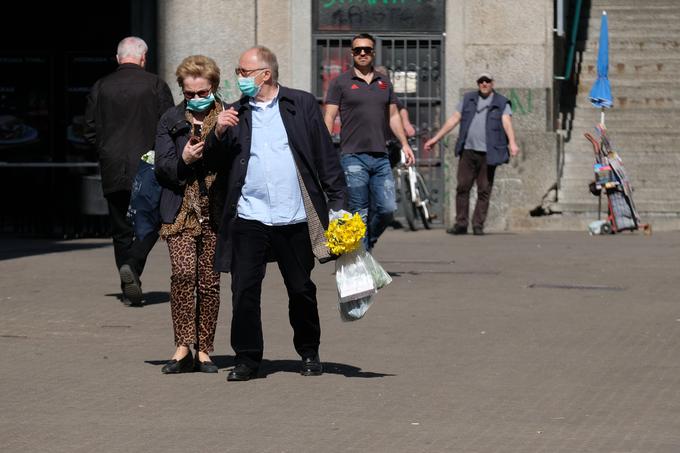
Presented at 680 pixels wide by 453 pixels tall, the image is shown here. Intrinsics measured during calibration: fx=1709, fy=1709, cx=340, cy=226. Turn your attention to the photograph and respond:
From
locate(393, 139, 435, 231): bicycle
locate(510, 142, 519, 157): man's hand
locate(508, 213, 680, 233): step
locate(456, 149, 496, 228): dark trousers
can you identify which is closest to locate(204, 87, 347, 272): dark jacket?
locate(510, 142, 519, 157): man's hand

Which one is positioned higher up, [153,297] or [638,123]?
[638,123]

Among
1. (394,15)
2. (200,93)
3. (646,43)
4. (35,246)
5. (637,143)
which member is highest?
(394,15)

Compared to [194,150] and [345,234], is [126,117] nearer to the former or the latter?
[194,150]

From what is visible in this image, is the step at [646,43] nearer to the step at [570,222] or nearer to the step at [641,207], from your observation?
the step at [641,207]

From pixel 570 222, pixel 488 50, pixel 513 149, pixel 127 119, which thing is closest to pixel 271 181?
pixel 127 119

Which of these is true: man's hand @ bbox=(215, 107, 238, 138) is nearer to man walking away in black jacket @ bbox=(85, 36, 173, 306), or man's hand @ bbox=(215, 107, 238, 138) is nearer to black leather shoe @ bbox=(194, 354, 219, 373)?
black leather shoe @ bbox=(194, 354, 219, 373)

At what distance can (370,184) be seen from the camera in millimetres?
13109

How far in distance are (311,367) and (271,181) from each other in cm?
99

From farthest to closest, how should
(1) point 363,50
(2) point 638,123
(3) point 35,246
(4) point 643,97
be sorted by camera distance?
(4) point 643,97 < (2) point 638,123 < (3) point 35,246 < (1) point 363,50

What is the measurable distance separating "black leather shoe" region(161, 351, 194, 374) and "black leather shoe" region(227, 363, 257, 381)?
31 centimetres

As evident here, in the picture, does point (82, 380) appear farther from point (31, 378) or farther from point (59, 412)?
point (59, 412)

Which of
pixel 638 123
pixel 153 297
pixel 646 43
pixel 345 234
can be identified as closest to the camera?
pixel 345 234

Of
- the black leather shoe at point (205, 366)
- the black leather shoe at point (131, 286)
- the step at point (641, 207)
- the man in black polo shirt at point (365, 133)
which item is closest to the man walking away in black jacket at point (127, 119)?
the black leather shoe at point (131, 286)

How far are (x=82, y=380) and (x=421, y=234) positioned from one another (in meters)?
10.5
